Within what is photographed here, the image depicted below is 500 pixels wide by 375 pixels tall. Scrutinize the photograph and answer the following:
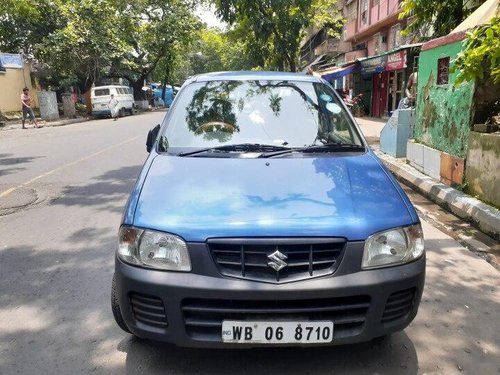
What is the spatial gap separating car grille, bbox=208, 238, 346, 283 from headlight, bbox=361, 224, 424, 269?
169 millimetres

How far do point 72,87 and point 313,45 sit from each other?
71.3 feet

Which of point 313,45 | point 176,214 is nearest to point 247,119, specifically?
point 176,214

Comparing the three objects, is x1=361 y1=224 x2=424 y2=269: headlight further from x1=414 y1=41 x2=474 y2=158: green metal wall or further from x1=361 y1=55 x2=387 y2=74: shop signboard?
x1=361 y1=55 x2=387 y2=74: shop signboard

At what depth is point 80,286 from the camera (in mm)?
3746

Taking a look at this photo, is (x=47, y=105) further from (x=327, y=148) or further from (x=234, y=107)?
(x=327, y=148)

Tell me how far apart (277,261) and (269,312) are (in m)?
0.26

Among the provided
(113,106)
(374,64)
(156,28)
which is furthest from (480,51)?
(156,28)

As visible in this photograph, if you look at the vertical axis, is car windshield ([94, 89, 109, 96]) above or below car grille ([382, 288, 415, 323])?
above

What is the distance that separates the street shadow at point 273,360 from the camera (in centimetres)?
260

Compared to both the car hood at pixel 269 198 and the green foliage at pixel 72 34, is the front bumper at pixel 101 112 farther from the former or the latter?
the car hood at pixel 269 198

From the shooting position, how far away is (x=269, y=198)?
8.39 feet

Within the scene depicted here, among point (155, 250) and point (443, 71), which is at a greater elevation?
point (443, 71)

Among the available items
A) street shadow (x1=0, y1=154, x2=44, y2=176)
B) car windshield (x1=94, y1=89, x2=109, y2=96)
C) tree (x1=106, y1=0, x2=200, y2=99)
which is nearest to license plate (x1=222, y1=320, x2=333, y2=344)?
street shadow (x1=0, y1=154, x2=44, y2=176)

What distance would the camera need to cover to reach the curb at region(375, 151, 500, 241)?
16.7ft
